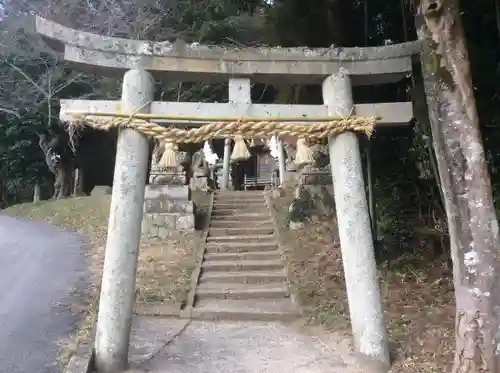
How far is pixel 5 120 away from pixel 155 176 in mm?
10523

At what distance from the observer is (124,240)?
452 centimetres

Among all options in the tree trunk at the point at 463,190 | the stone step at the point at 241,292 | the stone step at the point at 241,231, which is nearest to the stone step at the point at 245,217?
the stone step at the point at 241,231

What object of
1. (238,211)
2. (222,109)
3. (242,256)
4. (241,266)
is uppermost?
(222,109)

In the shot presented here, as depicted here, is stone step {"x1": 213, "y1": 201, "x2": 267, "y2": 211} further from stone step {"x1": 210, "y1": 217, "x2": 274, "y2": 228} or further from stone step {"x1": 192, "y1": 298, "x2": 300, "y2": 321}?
stone step {"x1": 192, "y1": 298, "x2": 300, "y2": 321}

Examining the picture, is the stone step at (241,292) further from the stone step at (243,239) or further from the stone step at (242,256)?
the stone step at (243,239)

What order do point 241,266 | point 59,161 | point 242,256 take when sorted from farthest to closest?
point 59,161, point 242,256, point 241,266

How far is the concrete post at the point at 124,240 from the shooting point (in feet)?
14.6

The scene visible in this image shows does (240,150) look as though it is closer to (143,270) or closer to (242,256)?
(143,270)

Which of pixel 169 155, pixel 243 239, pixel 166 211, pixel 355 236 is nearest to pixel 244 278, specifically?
pixel 243 239

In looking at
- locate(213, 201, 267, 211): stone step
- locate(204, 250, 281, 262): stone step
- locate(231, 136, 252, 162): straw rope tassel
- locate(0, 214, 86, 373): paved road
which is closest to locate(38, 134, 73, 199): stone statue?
locate(0, 214, 86, 373): paved road

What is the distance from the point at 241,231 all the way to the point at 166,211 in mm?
1673

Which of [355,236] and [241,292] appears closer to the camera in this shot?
[355,236]

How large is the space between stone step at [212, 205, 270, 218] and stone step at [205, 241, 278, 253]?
7.05 ft

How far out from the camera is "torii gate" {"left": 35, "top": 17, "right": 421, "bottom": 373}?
177 inches
